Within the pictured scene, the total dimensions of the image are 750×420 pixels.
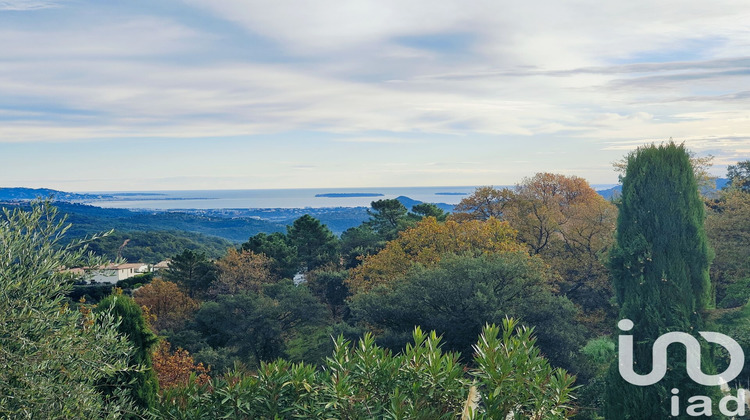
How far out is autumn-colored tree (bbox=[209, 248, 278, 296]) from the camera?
31.5 m

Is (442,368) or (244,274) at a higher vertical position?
(442,368)

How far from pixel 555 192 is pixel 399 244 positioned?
10.0 metres

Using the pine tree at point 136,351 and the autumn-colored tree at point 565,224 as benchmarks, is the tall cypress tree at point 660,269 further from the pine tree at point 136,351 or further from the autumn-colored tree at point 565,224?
the pine tree at point 136,351

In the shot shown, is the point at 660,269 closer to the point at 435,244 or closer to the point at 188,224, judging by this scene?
the point at 435,244

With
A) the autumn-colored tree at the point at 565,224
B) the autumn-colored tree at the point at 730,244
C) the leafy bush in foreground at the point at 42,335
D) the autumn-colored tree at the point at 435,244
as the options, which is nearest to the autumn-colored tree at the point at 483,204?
the autumn-colored tree at the point at 565,224

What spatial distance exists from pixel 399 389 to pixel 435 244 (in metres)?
15.5

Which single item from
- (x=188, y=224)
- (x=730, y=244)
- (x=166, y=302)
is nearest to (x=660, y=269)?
(x=730, y=244)

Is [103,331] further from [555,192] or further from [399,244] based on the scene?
[555,192]

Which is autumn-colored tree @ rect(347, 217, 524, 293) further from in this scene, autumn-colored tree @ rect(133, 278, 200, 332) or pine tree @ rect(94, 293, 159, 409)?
pine tree @ rect(94, 293, 159, 409)

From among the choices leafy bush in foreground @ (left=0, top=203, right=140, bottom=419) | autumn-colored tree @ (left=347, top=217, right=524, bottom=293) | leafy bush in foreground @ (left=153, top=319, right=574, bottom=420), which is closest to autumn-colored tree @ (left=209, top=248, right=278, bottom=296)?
autumn-colored tree @ (left=347, top=217, right=524, bottom=293)

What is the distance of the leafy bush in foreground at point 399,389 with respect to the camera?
18.6ft

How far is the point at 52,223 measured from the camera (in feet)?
19.2

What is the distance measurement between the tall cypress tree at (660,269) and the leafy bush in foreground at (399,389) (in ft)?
21.0

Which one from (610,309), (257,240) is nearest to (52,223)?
(610,309)
